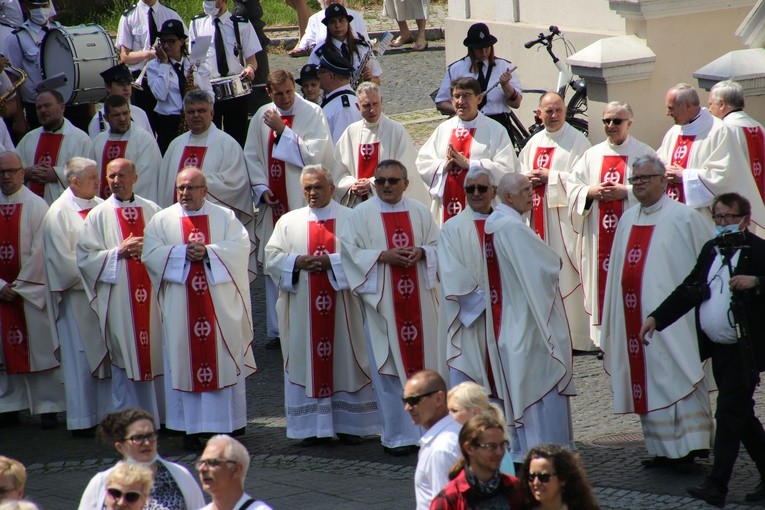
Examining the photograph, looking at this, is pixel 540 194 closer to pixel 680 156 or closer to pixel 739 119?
pixel 680 156

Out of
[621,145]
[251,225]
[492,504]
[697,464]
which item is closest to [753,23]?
[621,145]

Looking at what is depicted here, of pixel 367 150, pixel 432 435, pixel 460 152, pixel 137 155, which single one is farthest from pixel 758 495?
pixel 137 155

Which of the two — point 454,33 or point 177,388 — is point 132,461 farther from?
point 454,33

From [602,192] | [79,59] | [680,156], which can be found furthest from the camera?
[79,59]

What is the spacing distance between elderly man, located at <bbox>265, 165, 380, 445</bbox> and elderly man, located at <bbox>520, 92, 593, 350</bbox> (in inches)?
85.7

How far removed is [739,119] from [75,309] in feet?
17.4

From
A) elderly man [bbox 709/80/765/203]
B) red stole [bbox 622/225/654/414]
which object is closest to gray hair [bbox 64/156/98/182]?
red stole [bbox 622/225/654/414]

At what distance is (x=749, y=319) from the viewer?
8.18 metres

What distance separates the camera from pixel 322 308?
412 inches

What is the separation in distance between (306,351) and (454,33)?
8.71 metres

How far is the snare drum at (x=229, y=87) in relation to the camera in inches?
549

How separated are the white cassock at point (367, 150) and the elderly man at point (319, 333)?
1541 millimetres

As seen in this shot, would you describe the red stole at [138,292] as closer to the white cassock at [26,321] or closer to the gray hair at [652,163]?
the white cassock at [26,321]

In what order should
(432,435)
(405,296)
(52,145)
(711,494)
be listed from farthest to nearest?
1. (52,145)
2. (405,296)
3. (711,494)
4. (432,435)
